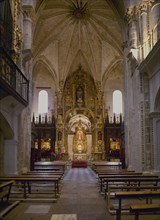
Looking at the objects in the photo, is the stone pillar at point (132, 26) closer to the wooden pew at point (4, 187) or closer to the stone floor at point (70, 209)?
the stone floor at point (70, 209)

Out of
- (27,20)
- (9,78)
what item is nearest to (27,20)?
(27,20)

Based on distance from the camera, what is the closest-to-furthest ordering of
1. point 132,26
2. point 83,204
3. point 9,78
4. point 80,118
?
point 83,204 < point 9,78 < point 132,26 < point 80,118

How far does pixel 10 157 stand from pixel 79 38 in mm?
25512

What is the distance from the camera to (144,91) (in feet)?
55.6

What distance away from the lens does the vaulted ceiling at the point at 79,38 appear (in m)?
31.2

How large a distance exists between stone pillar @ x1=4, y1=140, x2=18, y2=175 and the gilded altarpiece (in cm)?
2251

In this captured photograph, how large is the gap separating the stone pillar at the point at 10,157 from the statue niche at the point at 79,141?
24.9 m

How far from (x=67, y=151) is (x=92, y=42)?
14503 mm

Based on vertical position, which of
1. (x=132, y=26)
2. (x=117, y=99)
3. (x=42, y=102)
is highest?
(x=132, y=26)

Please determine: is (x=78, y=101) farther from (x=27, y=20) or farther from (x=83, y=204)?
(x=83, y=204)

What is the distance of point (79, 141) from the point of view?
39781 mm

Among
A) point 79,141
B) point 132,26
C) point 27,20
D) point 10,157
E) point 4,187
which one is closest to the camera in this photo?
point 4,187

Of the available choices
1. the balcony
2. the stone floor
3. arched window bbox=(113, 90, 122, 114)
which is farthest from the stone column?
arched window bbox=(113, 90, 122, 114)

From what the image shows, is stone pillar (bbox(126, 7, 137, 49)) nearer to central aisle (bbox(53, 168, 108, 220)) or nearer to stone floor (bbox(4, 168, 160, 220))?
central aisle (bbox(53, 168, 108, 220))
